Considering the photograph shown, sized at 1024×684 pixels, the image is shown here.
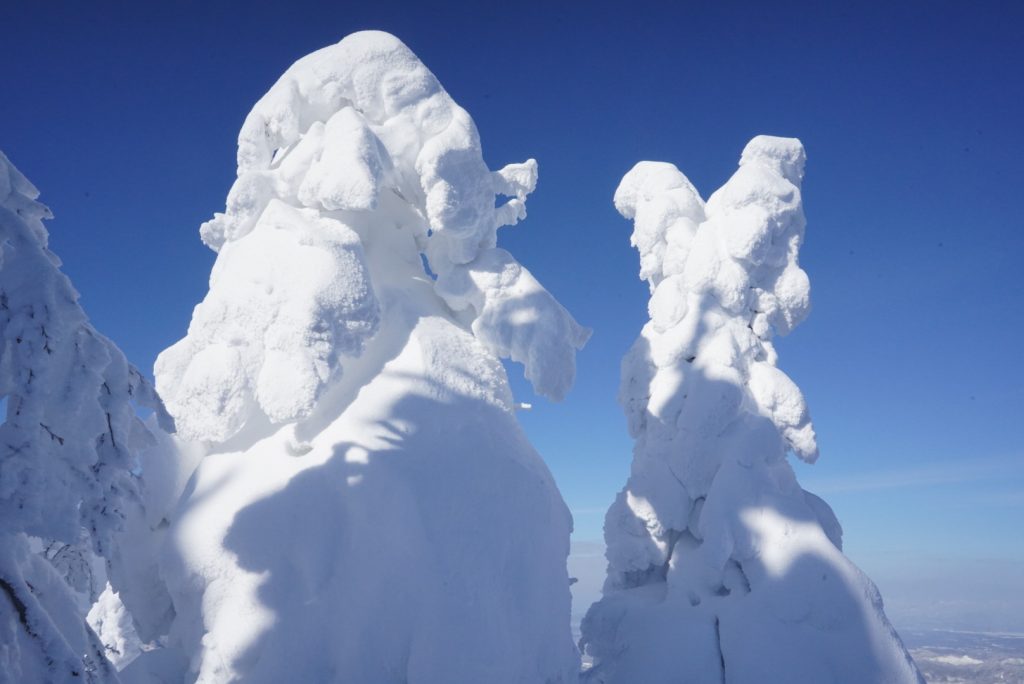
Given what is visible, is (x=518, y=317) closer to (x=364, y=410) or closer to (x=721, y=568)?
(x=364, y=410)

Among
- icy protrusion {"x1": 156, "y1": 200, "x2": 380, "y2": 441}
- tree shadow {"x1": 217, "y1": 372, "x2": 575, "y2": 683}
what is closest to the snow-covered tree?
tree shadow {"x1": 217, "y1": 372, "x2": 575, "y2": 683}

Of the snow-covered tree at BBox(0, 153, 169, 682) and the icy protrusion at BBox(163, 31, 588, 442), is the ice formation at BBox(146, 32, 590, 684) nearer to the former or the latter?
the icy protrusion at BBox(163, 31, 588, 442)

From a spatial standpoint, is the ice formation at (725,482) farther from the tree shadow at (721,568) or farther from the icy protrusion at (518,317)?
the icy protrusion at (518,317)

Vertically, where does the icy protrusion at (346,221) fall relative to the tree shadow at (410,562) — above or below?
above

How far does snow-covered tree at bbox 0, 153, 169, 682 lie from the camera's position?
3.79 m

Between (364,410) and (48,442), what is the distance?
3.66 m

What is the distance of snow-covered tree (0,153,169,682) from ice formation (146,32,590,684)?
87.6 inches

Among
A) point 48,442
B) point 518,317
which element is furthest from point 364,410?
point 48,442

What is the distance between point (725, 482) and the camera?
38.2 feet

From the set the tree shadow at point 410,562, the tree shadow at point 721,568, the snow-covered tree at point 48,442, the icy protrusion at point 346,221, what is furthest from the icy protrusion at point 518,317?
the snow-covered tree at point 48,442

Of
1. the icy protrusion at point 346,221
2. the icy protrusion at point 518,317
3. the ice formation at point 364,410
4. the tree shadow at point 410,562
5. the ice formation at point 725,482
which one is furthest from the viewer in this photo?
the ice formation at point 725,482

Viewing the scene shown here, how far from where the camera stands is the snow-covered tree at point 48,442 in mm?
3795

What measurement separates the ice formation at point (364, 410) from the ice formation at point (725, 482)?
392cm

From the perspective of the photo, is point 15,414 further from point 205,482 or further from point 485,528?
point 485,528
